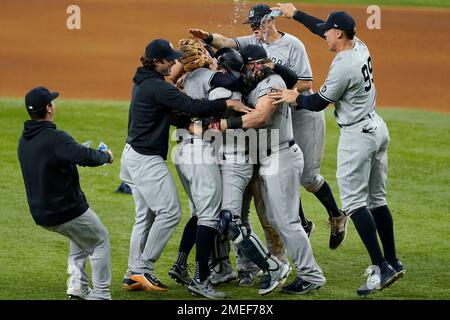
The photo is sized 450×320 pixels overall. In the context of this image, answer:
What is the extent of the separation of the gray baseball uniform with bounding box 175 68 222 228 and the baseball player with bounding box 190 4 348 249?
77 centimetres

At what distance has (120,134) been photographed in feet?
42.0

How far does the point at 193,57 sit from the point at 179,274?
1.62 metres

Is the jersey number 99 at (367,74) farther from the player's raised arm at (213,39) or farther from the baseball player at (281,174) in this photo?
the player's raised arm at (213,39)

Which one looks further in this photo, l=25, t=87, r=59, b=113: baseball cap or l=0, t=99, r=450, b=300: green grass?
l=0, t=99, r=450, b=300: green grass

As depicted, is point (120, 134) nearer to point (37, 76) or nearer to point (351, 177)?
point (37, 76)

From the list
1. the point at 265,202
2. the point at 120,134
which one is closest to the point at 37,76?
the point at 120,134

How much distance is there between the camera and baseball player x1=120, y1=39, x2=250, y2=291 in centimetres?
696

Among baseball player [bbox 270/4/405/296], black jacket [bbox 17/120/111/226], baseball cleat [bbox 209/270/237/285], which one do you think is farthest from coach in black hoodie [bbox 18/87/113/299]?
baseball player [bbox 270/4/405/296]

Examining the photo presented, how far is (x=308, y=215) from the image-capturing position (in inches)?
381

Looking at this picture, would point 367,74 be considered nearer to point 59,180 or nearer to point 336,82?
point 336,82

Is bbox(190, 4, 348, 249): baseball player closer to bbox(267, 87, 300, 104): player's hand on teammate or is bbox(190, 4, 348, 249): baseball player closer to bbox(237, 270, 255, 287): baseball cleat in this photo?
bbox(237, 270, 255, 287): baseball cleat

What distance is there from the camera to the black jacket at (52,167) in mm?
6406

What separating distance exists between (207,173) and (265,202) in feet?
1.77

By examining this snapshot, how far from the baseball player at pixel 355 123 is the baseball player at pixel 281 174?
7.4 inches
